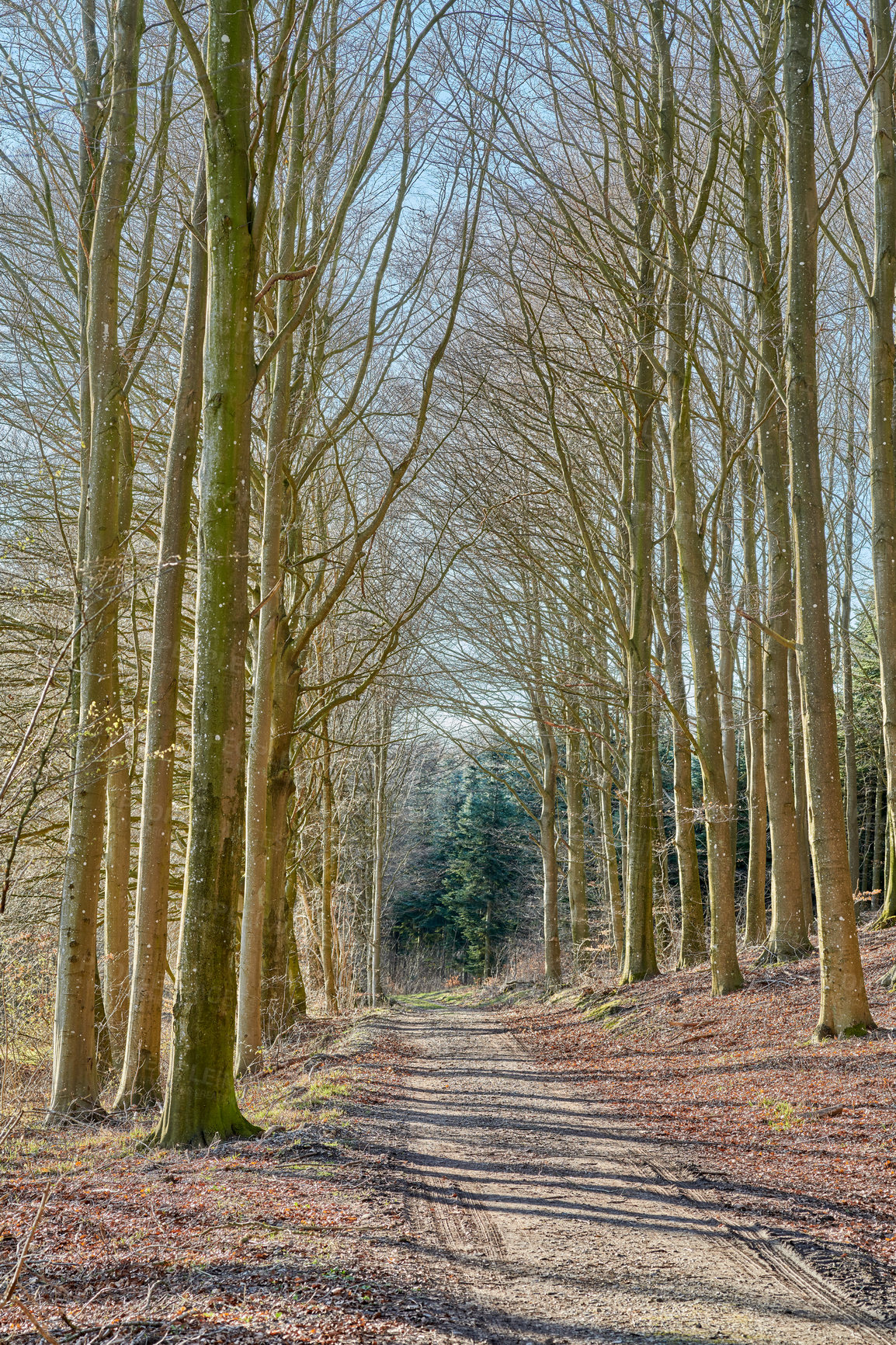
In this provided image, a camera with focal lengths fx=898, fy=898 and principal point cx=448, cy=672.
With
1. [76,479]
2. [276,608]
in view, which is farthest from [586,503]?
[76,479]

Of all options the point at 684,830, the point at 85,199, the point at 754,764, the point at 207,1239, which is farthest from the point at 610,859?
the point at 207,1239

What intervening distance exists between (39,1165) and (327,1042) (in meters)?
6.77

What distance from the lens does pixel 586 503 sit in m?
15.1

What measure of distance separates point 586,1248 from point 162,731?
203 inches

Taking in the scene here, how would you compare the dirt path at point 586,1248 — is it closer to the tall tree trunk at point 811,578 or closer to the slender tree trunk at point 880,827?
the tall tree trunk at point 811,578

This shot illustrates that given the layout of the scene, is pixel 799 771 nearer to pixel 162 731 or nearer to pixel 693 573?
pixel 693 573

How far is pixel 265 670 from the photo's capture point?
8984 millimetres

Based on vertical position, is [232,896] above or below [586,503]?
below

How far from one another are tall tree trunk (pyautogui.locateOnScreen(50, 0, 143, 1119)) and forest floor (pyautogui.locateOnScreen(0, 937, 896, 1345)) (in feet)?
2.60

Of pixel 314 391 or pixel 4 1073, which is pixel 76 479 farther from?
pixel 4 1073

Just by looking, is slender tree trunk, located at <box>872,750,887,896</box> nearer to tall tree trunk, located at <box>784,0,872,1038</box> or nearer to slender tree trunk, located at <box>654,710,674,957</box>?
slender tree trunk, located at <box>654,710,674,957</box>

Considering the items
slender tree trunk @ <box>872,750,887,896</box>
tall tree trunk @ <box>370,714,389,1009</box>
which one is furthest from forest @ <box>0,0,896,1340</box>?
slender tree trunk @ <box>872,750,887,896</box>

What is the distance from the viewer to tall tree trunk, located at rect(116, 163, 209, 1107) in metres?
7.45

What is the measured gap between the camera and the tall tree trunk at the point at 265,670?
8.55 metres
